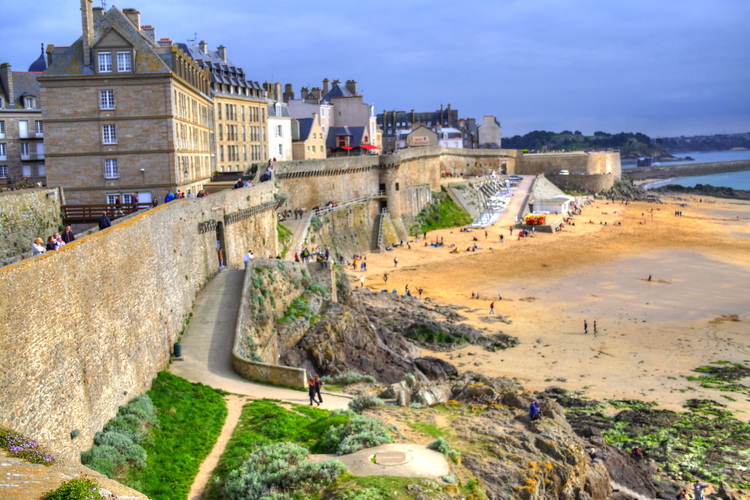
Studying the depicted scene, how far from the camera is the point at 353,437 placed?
1623 centimetres

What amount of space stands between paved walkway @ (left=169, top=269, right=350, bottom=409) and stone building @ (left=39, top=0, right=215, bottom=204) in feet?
20.4

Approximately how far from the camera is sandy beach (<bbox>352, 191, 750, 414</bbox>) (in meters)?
29.7

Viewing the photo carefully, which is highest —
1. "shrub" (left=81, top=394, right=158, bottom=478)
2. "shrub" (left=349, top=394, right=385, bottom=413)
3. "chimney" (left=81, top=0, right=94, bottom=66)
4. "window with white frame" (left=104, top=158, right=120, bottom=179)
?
"chimney" (left=81, top=0, right=94, bottom=66)

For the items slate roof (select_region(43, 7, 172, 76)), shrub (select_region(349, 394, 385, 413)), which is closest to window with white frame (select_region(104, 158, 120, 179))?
slate roof (select_region(43, 7, 172, 76))

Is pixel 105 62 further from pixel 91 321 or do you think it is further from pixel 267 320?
pixel 91 321

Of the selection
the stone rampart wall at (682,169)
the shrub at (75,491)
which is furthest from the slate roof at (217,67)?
the stone rampart wall at (682,169)

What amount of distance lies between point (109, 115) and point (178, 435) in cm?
1647

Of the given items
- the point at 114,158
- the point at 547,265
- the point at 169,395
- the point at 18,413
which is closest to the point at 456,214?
Answer: the point at 547,265

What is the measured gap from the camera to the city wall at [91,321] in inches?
441

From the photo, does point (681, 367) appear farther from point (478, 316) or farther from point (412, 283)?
point (412, 283)

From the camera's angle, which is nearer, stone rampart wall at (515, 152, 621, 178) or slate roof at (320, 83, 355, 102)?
slate roof at (320, 83, 355, 102)

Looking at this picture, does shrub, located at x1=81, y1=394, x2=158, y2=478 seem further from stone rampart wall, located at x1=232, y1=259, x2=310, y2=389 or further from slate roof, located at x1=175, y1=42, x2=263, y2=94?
slate roof, located at x1=175, y1=42, x2=263, y2=94

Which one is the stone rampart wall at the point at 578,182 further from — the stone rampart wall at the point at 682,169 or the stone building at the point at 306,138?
the stone rampart wall at the point at 682,169

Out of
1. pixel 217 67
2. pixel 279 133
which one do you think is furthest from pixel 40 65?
pixel 279 133
